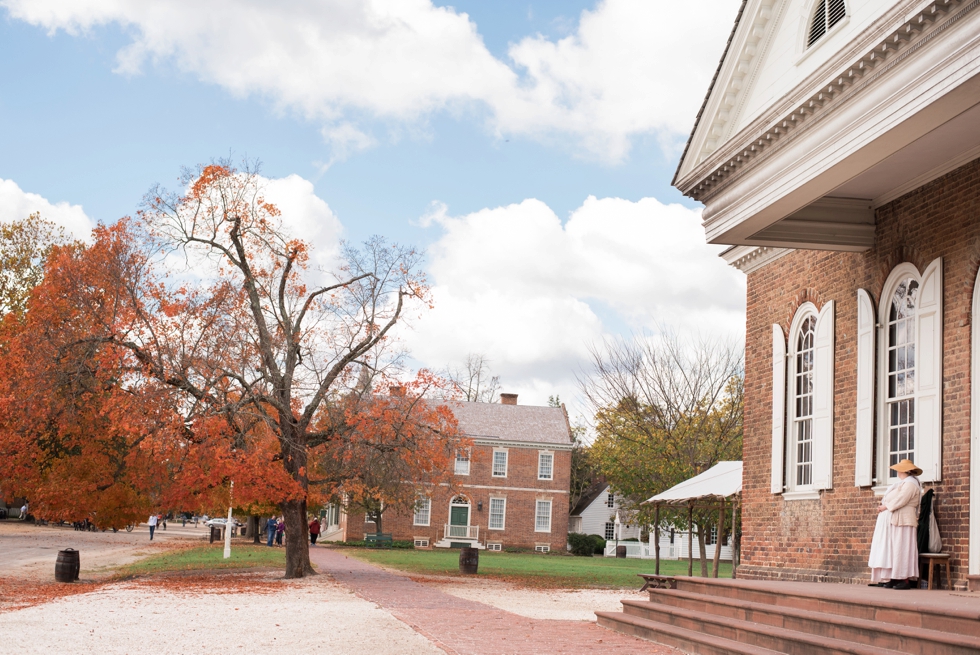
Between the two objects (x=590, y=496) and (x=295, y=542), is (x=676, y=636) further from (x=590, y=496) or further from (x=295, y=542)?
(x=590, y=496)

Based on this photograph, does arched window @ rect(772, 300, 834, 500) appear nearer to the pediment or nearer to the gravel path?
the pediment

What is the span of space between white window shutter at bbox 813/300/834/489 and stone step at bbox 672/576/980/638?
2752 mm

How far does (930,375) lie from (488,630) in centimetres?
643

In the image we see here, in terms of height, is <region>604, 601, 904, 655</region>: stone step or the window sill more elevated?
the window sill

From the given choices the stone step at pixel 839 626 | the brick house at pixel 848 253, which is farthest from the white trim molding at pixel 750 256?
the stone step at pixel 839 626

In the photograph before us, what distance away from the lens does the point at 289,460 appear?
21375mm

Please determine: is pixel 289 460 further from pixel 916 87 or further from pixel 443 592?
pixel 916 87

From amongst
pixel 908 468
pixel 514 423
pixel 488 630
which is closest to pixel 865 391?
pixel 908 468

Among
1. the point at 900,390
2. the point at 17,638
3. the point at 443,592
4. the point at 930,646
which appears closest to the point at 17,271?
the point at 443,592

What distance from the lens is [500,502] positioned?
52938 millimetres

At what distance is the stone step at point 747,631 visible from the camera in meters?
8.50

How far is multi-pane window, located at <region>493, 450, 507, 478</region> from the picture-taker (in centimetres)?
5309

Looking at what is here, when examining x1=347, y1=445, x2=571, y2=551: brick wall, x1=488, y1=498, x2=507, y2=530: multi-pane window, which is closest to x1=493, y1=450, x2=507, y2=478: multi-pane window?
Result: x1=347, y1=445, x2=571, y2=551: brick wall

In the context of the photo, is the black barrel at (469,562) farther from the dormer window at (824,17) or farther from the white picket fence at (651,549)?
the white picket fence at (651,549)
